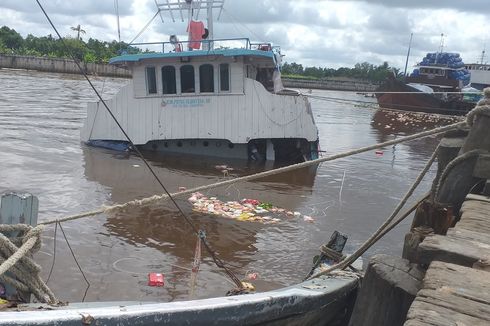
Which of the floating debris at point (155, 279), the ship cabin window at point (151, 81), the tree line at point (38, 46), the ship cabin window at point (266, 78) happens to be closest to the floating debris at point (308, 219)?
Answer: the floating debris at point (155, 279)

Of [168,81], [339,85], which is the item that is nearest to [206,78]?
[168,81]

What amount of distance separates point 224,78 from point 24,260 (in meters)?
11.1

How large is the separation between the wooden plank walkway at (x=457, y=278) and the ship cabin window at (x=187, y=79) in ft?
38.0

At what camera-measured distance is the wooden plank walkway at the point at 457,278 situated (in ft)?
6.86

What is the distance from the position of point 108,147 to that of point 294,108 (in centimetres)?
613

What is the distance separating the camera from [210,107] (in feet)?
45.3

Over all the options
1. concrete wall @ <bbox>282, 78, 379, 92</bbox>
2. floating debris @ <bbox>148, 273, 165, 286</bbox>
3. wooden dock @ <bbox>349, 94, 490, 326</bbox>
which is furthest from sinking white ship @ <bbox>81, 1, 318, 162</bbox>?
concrete wall @ <bbox>282, 78, 379, 92</bbox>

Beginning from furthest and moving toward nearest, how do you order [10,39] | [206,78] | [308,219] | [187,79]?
1. [10,39]
2. [187,79]
3. [206,78]
4. [308,219]

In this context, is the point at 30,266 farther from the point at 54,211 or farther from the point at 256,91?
the point at 256,91

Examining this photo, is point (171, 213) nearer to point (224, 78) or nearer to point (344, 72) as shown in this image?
point (224, 78)

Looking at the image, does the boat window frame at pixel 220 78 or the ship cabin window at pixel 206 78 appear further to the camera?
the ship cabin window at pixel 206 78

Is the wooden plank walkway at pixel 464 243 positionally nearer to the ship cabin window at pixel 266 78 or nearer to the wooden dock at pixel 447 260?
the wooden dock at pixel 447 260

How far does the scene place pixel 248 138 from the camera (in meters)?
13.7

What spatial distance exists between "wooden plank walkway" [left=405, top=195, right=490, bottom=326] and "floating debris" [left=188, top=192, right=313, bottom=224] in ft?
19.3
